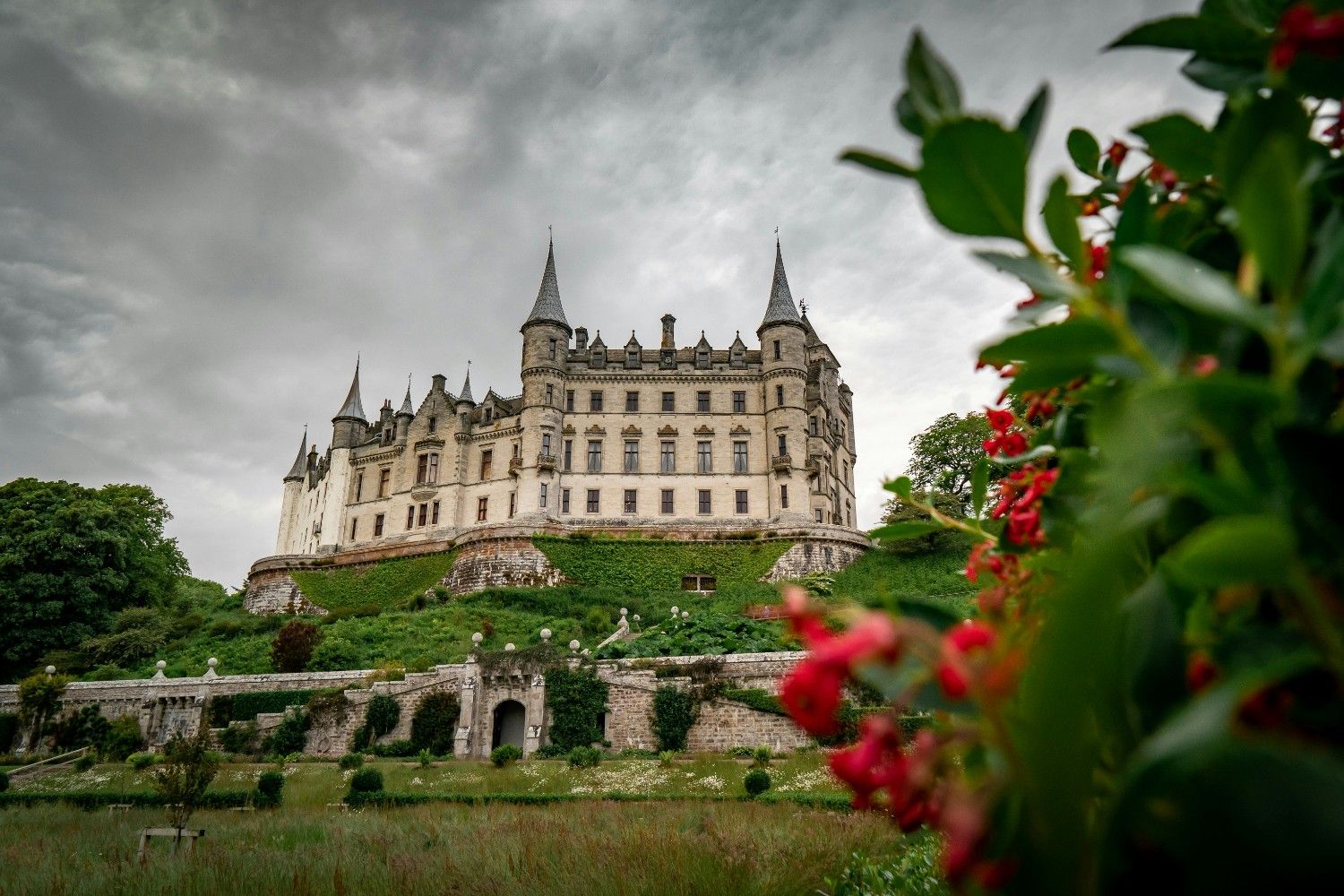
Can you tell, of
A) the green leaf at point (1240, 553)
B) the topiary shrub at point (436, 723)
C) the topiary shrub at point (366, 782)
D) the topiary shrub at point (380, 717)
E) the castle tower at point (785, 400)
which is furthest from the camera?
the castle tower at point (785, 400)

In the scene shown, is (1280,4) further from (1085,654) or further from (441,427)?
(441,427)

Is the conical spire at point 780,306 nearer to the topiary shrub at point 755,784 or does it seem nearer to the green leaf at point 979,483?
the topiary shrub at point 755,784

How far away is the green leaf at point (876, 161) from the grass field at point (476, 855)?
4.95 m

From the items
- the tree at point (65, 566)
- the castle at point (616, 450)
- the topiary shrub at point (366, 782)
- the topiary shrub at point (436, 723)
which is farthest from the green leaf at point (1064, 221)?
the tree at point (65, 566)

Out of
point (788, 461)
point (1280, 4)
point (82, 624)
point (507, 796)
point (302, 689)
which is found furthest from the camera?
point (788, 461)

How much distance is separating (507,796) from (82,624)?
32587mm

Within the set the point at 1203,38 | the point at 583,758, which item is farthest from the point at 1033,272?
the point at 583,758

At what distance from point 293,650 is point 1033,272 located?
32215 millimetres

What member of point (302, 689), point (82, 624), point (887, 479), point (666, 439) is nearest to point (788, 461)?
point (666, 439)

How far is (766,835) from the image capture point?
747cm

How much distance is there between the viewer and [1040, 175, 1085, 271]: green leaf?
0.88 m

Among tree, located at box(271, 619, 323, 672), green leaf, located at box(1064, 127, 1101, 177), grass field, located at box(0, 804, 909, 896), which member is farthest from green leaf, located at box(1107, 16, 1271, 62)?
tree, located at box(271, 619, 323, 672)

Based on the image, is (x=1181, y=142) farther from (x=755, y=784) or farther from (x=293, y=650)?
(x=293, y=650)

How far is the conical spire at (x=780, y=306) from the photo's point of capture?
43906 millimetres
